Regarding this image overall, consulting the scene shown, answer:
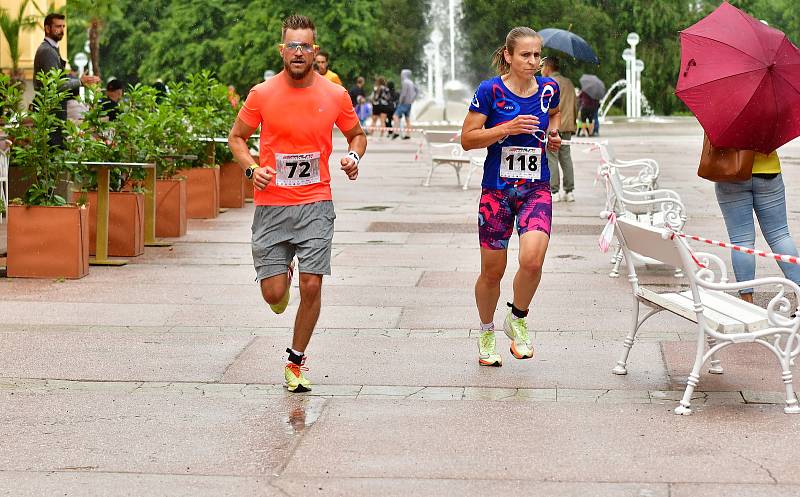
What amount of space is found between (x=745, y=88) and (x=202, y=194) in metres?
8.94

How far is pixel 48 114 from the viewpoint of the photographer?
36.8ft

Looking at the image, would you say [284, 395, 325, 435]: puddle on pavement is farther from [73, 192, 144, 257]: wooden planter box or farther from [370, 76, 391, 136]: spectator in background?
[370, 76, 391, 136]: spectator in background

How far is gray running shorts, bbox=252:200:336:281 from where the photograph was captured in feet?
23.2

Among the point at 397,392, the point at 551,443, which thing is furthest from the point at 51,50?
the point at 551,443

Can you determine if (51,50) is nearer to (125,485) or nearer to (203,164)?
(203,164)

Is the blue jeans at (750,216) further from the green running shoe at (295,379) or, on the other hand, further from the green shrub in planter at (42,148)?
the green shrub in planter at (42,148)

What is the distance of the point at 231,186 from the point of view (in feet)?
57.5

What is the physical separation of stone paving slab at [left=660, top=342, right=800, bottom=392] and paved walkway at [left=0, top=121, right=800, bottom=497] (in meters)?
0.02

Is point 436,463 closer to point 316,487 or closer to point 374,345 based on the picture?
point 316,487

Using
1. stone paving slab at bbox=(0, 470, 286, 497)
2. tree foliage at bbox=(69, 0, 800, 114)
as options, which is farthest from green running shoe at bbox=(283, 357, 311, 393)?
tree foliage at bbox=(69, 0, 800, 114)

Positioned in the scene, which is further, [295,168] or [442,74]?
[442,74]

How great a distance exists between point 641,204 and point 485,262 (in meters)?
3.91

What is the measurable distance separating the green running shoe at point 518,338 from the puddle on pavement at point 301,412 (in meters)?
1.24

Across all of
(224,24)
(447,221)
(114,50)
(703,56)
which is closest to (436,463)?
(703,56)
